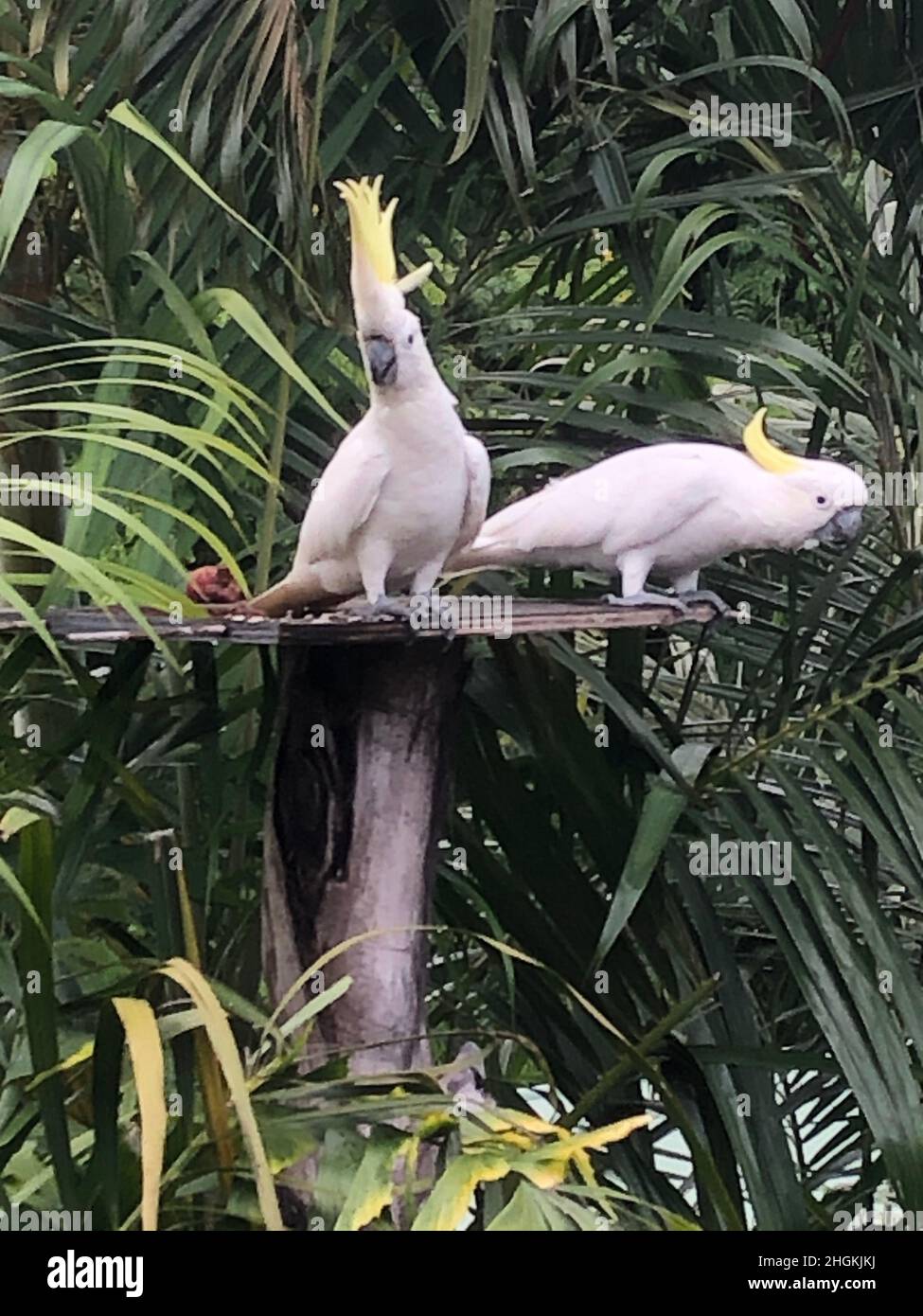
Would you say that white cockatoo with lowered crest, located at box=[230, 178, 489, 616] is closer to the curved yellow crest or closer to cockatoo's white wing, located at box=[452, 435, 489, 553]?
cockatoo's white wing, located at box=[452, 435, 489, 553]

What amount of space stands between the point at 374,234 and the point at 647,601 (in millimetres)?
272

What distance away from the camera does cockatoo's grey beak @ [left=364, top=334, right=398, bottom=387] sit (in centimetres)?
72

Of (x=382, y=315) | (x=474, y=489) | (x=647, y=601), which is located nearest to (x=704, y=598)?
(x=647, y=601)

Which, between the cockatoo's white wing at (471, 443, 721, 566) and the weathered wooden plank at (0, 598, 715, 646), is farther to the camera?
the cockatoo's white wing at (471, 443, 721, 566)

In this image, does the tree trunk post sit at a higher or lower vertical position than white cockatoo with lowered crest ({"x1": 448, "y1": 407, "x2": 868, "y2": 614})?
lower

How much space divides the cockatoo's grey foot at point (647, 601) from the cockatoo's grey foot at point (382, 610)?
5.4 inches

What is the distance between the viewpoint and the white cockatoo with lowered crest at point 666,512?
82 cm

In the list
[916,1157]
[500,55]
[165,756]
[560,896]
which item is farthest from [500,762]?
[500,55]

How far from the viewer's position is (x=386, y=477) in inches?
29.4

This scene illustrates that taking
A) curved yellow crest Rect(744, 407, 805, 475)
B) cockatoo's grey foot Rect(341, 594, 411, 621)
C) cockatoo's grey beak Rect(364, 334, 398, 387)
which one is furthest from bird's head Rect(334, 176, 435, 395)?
curved yellow crest Rect(744, 407, 805, 475)

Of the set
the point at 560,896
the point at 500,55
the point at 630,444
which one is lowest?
the point at 560,896

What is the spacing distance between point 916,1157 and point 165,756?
0.52 m

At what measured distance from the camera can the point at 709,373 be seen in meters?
0.90
